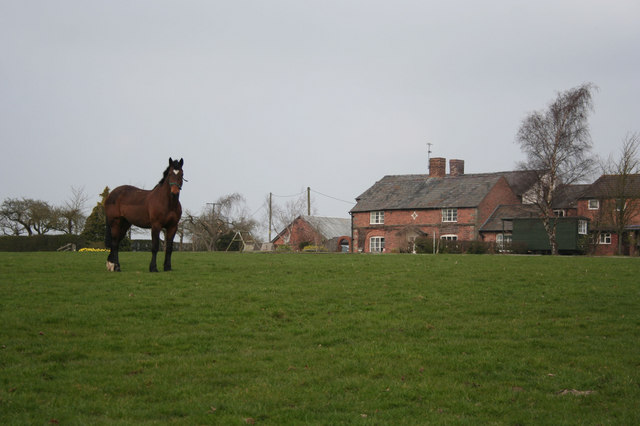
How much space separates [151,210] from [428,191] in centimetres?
6132

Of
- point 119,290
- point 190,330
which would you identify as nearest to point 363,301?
point 190,330

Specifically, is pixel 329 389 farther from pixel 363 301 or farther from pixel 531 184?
pixel 531 184

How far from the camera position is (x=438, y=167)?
271 feet

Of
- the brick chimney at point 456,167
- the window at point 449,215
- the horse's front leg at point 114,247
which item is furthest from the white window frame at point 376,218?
the horse's front leg at point 114,247

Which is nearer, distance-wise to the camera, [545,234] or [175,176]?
[175,176]

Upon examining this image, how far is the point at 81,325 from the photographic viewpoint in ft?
38.1

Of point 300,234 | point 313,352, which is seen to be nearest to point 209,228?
point 300,234

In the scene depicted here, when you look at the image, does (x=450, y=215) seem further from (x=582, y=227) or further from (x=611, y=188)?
(x=611, y=188)

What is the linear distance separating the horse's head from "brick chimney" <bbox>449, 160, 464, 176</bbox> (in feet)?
226

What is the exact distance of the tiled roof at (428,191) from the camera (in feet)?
245

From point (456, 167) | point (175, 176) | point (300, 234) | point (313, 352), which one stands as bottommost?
point (313, 352)

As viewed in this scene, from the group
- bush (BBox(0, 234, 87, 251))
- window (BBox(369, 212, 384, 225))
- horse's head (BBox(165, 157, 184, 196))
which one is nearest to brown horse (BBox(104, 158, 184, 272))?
horse's head (BBox(165, 157, 184, 196))

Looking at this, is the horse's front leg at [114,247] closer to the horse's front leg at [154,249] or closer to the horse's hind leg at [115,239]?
the horse's hind leg at [115,239]

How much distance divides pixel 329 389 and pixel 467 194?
6861 centimetres
